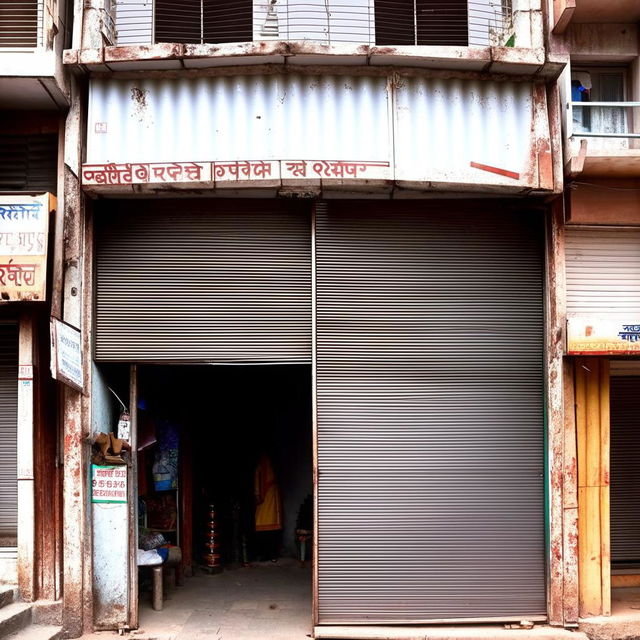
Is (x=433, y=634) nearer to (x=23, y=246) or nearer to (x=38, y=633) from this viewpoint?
(x=38, y=633)

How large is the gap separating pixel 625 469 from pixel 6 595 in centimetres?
709

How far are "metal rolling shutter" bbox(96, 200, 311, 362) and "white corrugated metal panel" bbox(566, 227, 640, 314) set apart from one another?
9.66 ft

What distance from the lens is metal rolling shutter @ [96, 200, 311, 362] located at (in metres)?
8.30

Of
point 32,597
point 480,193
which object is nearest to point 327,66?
point 480,193

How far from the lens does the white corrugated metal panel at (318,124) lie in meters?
8.09

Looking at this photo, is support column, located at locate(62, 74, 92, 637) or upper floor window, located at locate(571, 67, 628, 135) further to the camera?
upper floor window, located at locate(571, 67, 628, 135)

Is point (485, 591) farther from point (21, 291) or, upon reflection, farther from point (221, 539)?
point (21, 291)

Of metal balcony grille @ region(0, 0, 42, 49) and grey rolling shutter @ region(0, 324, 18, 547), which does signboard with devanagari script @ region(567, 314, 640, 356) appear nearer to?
grey rolling shutter @ region(0, 324, 18, 547)

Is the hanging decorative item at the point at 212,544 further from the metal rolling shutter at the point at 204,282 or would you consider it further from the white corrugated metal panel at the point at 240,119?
the white corrugated metal panel at the point at 240,119

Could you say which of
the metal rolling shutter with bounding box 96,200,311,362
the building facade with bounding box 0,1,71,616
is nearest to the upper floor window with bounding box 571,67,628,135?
the metal rolling shutter with bounding box 96,200,311,362

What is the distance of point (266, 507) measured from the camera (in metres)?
11.2

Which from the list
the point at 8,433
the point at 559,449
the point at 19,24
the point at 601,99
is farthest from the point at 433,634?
the point at 19,24

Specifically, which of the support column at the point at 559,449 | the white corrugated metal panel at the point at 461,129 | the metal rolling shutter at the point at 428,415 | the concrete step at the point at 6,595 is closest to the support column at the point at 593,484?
the support column at the point at 559,449

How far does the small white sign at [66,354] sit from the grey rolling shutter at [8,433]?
0.88 meters
